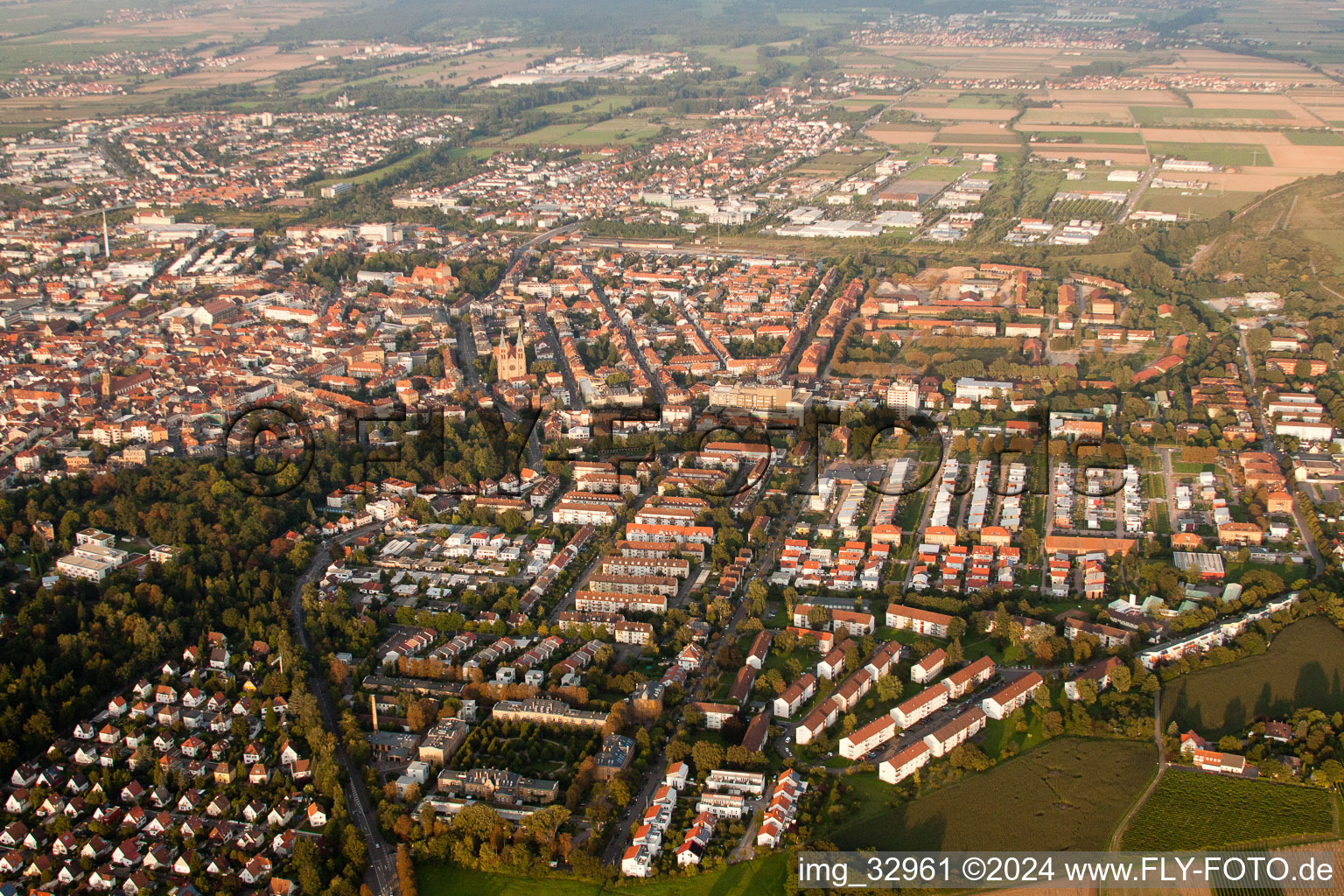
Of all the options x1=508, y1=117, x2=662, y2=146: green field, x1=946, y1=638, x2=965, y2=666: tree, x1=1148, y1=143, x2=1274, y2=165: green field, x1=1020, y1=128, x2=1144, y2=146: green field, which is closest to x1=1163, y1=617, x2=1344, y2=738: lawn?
x1=946, y1=638, x2=965, y2=666: tree

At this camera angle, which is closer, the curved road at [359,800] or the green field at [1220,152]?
the curved road at [359,800]

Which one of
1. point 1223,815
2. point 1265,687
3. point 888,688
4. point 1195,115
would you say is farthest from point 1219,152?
point 1223,815

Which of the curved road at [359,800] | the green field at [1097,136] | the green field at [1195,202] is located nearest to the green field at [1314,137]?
the green field at [1097,136]

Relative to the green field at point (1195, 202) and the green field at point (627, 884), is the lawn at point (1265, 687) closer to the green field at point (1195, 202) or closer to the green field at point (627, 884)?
the green field at point (627, 884)

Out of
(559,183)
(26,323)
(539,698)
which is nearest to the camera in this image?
(539,698)

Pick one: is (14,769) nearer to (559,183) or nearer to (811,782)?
(811,782)

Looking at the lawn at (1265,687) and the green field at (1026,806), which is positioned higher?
the lawn at (1265,687)

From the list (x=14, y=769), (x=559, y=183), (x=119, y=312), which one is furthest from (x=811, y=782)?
(x=559, y=183)

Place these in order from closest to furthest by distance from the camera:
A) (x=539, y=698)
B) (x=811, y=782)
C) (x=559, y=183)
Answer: (x=811, y=782) → (x=539, y=698) → (x=559, y=183)
